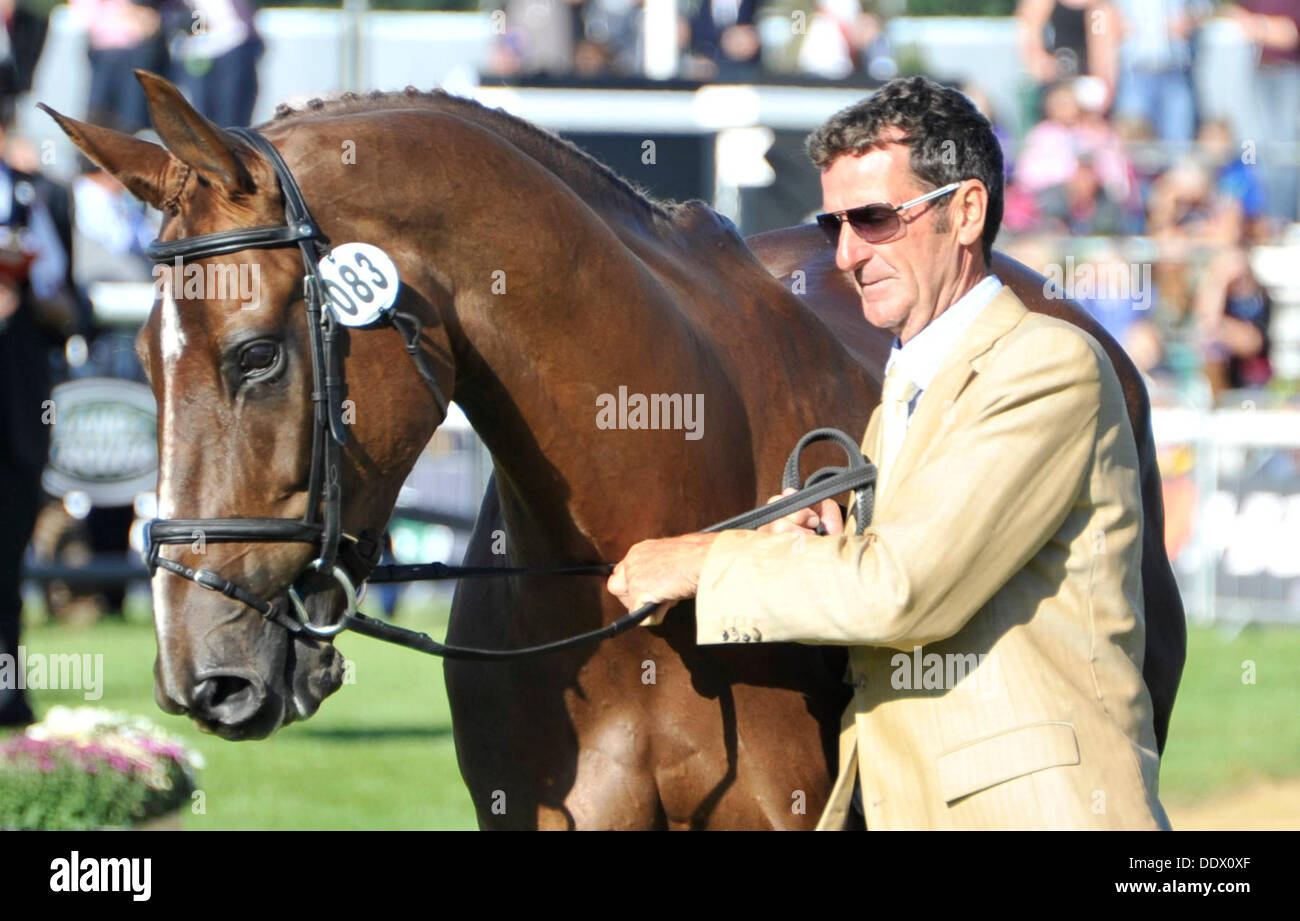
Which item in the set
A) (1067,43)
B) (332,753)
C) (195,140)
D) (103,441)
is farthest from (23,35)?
Answer: (195,140)

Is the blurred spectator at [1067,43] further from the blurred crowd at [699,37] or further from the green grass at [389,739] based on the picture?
the green grass at [389,739]

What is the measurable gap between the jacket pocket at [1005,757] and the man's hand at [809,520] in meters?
0.44

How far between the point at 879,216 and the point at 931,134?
150 mm

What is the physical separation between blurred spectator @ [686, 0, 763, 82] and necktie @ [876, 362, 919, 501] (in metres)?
10.5

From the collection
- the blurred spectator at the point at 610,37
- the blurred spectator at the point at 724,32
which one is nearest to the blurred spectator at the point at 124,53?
the blurred spectator at the point at 610,37

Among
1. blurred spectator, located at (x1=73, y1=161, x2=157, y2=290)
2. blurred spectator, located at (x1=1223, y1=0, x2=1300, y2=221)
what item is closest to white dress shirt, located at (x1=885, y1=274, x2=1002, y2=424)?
blurred spectator, located at (x1=73, y1=161, x2=157, y2=290)

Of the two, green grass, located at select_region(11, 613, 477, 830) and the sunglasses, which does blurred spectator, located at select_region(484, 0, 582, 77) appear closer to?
green grass, located at select_region(11, 613, 477, 830)

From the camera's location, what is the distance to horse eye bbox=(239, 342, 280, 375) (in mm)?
2602

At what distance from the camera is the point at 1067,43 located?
45.8 ft

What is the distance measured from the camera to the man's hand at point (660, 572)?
2.84 m

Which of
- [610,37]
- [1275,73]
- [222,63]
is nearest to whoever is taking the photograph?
[222,63]

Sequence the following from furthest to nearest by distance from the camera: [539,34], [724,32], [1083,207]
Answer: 1. [724,32]
2. [1083,207]
3. [539,34]

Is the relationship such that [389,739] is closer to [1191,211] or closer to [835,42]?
[835,42]
